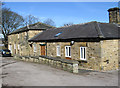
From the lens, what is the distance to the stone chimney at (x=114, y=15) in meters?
17.7

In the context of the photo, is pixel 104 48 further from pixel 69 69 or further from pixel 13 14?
pixel 13 14

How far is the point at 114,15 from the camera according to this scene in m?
18.1

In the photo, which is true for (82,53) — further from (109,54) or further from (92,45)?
(109,54)

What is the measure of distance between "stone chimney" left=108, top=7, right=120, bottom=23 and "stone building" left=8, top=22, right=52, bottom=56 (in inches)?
446

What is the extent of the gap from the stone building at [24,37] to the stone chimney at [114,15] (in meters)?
11.3

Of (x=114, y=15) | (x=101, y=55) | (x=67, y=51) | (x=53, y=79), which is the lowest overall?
(x=53, y=79)

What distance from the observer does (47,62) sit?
47.1 ft

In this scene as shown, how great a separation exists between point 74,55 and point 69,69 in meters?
4.47

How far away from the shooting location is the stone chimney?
58.0ft

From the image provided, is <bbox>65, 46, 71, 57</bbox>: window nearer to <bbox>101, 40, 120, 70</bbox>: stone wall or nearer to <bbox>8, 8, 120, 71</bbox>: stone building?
<bbox>8, 8, 120, 71</bbox>: stone building

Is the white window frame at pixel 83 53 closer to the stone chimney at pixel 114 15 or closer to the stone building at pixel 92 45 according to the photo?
the stone building at pixel 92 45

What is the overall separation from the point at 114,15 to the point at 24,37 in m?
15.6

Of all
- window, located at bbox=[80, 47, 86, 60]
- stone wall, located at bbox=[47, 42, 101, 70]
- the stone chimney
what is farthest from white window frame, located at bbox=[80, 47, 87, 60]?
the stone chimney

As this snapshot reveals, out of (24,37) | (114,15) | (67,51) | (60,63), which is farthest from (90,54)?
(24,37)
